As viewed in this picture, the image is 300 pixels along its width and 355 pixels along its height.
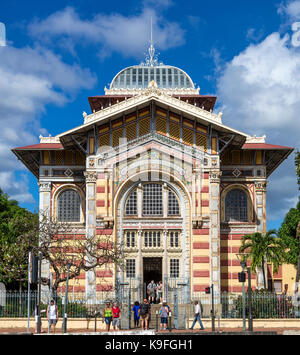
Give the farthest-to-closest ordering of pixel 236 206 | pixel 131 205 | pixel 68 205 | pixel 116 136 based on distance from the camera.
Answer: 1. pixel 68 205
2. pixel 236 206
3. pixel 116 136
4. pixel 131 205

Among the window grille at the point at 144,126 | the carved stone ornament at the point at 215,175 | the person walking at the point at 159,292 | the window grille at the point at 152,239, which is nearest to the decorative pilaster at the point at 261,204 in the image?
the carved stone ornament at the point at 215,175

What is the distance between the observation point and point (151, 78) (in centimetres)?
5812

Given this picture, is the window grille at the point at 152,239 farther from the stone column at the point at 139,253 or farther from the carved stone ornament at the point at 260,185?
the carved stone ornament at the point at 260,185

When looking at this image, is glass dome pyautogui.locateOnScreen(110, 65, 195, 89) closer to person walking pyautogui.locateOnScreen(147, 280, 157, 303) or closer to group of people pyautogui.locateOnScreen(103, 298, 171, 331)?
person walking pyautogui.locateOnScreen(147, 280, 157, 303)

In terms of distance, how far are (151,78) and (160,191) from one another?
59.0 feet

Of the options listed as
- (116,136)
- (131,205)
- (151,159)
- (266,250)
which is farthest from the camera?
(116,136)

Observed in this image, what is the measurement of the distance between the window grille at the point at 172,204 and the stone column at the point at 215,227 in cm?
263

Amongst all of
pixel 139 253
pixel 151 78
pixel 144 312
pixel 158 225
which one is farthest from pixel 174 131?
pixel 144 312

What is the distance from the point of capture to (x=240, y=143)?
146 ft

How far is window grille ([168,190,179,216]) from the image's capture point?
43.7 m

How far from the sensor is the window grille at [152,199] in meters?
43.7

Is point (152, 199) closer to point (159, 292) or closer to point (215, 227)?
point (215, 227)
